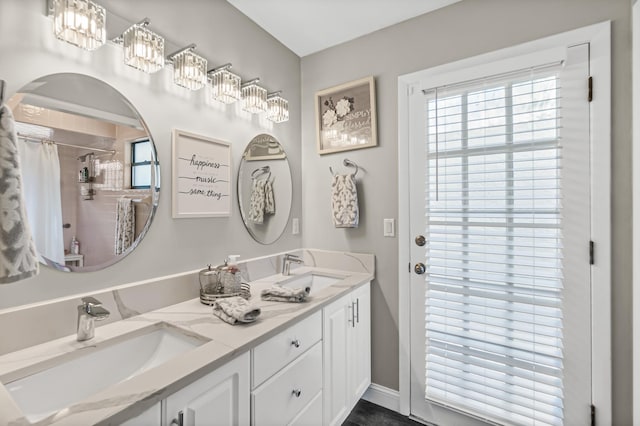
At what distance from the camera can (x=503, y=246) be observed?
1.56m

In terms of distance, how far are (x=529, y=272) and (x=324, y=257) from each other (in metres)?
1.23

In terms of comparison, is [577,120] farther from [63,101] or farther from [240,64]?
[63,101]

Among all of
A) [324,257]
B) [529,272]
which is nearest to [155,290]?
[324,257]

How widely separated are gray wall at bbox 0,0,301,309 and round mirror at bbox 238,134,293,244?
6cm

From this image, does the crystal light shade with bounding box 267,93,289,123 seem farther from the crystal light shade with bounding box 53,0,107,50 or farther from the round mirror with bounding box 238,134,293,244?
the crystal light shade with bounding box 53,0,107,50

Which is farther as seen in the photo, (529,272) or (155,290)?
(529,272)

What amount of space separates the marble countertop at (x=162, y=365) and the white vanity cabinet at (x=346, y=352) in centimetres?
17

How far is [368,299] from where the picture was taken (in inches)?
77.1

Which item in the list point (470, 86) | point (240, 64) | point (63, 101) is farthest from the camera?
point (240, 64)

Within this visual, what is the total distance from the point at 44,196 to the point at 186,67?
779 millimetres

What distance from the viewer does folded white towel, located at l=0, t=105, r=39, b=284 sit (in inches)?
26.4

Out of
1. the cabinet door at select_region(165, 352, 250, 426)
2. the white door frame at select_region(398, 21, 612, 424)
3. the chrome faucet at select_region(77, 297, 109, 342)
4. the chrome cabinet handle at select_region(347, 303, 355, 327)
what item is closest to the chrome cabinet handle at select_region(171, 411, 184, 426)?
the cabinet door at select_region(165, 352, 250, 426)

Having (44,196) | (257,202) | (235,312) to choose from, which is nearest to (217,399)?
(235,312)

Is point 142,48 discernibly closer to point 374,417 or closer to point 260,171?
point 260,171
